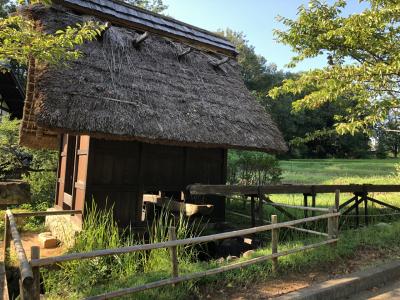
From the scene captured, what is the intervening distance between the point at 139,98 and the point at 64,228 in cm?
339

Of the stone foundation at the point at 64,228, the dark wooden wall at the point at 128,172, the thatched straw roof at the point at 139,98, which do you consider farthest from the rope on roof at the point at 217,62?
the stone foundation at the point at 64,228

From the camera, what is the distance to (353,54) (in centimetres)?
858

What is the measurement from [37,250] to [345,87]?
22.0 feet

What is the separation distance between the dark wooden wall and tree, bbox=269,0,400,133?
344 cm

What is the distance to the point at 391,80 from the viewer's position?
835cm

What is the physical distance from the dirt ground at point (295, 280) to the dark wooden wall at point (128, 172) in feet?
11.9

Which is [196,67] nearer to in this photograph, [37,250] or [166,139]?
[166,139]

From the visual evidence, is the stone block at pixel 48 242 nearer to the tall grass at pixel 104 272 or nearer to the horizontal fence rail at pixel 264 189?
the tall grass at pixel 104 272

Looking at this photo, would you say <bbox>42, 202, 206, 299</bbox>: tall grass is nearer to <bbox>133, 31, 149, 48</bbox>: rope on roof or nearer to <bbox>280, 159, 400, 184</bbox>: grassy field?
<bbox>133, 31, 149, 48</bbox>: rope on roof

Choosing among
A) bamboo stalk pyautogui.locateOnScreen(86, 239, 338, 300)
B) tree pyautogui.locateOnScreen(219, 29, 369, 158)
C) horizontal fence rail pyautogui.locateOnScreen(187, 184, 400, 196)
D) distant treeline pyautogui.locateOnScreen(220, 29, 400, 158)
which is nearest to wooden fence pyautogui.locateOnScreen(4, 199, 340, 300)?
bamboo stalk pyautogui.locateOnScreen(86, 239, 338, 300)

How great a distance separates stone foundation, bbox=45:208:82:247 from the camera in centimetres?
726

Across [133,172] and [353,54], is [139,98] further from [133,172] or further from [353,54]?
[353,54]

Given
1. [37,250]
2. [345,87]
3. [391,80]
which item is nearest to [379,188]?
[391,80]

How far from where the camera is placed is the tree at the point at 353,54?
743 cm
